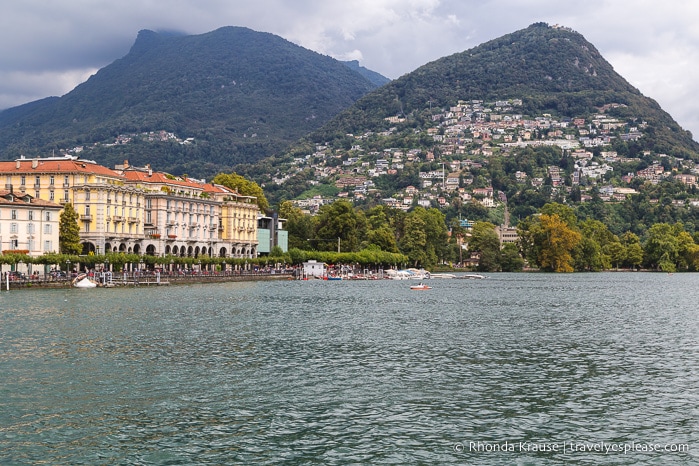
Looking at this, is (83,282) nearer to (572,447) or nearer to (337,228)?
(337,228)

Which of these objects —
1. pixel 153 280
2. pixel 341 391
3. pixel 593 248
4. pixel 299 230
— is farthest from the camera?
pixel 593 248

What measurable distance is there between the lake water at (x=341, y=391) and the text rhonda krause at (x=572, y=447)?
7cm

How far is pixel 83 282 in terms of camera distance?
265ft

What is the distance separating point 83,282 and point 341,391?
6110 cm

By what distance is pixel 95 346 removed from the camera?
35719 millimetres

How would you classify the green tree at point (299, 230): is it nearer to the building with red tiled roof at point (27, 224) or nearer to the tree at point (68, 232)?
the tree at point (68, 232)

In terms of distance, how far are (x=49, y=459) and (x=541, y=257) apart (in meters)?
157

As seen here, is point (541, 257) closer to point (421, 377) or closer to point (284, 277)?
point (284, 277)

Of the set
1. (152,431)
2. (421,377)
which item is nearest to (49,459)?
(152,431)

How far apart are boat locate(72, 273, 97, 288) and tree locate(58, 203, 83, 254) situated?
11.0 metres

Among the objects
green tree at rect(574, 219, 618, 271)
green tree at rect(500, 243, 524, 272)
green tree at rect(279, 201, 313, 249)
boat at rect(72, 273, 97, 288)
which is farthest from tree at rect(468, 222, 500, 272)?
boat at rect(72, 273, 97, 288)

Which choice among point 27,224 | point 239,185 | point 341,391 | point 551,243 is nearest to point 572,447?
point 341,391

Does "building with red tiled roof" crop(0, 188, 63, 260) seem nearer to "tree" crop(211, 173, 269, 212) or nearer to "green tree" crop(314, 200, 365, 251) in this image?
"tree" crop(211, 173, 269, 212)

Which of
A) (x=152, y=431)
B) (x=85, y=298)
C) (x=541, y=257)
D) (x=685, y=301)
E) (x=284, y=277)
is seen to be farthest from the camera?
(x=541, y=257)
